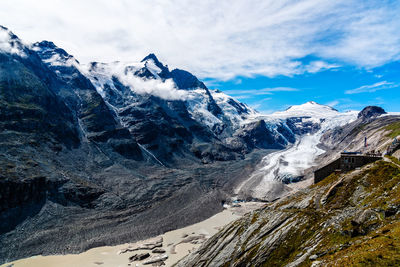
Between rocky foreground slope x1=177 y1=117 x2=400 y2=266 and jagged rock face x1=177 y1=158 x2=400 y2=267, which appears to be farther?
jagged rock face x1=177 y1=158 x2=400 y2=267

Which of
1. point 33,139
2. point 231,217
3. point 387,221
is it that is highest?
point 33,139

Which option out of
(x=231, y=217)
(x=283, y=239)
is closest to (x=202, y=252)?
(x=283, y=239)

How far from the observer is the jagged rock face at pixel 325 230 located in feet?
90.8

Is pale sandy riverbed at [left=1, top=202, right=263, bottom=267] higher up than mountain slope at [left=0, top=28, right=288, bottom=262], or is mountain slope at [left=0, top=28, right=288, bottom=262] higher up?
mountain slope at [left=0, top=28, right=288, bottom=262]

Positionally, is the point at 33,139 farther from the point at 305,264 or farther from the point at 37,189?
the point at 305,264

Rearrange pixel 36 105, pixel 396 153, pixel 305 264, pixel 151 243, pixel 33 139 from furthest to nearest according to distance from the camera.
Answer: pixel 36 105, pixel 33 139, pixel 151 243, pixel 396 153, pixel 305 264

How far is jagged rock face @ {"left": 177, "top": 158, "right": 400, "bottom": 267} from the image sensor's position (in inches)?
1089

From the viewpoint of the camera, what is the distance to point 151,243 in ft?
300

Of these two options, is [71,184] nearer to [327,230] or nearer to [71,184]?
[71,184]

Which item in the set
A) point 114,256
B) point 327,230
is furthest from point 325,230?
point 114,256

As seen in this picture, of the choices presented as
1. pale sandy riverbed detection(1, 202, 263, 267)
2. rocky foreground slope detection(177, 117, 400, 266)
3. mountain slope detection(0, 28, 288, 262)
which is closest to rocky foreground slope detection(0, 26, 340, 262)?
mountain slope detection(0, 28, 288, 262)

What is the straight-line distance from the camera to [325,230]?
37.4 meters

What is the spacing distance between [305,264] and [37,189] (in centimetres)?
11448

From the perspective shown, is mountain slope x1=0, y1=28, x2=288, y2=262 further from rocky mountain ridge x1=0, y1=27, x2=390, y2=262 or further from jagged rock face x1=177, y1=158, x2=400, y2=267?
jagged rock face x1=177, y1=158, x2=400, y2=267
